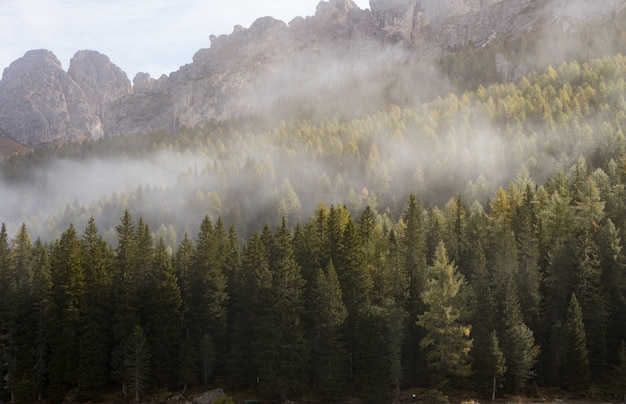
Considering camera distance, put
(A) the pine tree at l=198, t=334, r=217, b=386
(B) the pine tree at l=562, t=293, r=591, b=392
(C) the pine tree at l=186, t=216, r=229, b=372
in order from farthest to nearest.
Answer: (C) the pine tree at l=186, t=216, r=229, b=372, (A) the pine tree at l=198, t=334, r=217, b=386, (B) the pine tree at l=562, t=293, r=591, b=392

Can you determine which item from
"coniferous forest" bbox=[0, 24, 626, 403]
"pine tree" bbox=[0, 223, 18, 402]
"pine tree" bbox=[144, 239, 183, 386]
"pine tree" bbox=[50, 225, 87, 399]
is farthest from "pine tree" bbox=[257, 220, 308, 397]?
"pine tree" bbox=[0, 223, 18, 402]

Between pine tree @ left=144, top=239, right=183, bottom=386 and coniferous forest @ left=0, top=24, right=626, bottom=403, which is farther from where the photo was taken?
pine tree @ left=144, top=239, right=183, bottom=386

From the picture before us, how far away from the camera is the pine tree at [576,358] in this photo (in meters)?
58.8

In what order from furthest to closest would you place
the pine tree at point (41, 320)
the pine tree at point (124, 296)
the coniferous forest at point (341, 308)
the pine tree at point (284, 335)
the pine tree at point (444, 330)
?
the pine tree at point (41, 320), the pine tree at point (124, 296), the pine tree at point (284, 335), the coniferous forest at point (341, 308), the pine tree at point (444, 330)

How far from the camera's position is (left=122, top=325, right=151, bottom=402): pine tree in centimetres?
6675

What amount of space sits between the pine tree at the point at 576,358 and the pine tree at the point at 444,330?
9805mm

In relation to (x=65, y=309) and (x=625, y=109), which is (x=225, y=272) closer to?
(x=65, y=309)

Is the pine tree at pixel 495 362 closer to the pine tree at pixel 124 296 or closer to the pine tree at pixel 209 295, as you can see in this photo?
the pine tree at pixel 209 295

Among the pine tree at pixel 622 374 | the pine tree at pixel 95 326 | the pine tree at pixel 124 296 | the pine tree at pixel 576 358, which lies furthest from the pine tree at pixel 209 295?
the pine tree at pixel 622 374

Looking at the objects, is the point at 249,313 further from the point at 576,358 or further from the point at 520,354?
the point at 576,358

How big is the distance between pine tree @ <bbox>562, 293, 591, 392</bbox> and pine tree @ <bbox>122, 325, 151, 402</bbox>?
150 ft

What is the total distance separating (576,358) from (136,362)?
4761 centimetres

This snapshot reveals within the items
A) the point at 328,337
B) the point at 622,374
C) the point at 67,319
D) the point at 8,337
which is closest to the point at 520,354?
the point at 622,374

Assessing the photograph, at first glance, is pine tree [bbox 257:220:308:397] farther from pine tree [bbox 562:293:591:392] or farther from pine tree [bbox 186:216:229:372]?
pine tree [bbox 562:293:591:392]
